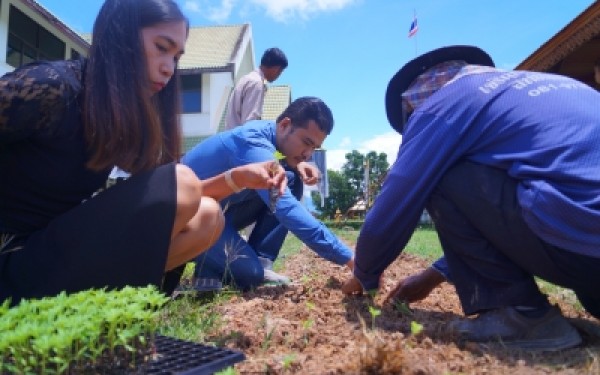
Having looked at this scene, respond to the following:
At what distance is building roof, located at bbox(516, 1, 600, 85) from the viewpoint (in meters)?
5.32

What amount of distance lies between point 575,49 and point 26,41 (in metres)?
11.5

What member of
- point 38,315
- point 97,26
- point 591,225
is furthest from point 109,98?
point 591,225

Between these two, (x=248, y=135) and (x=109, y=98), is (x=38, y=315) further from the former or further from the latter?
(x=248, y=135)

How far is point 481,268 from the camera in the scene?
73.9 inches

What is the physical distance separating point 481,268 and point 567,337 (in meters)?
0.36

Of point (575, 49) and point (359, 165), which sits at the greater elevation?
point (575, 49)

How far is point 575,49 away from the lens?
5.86m

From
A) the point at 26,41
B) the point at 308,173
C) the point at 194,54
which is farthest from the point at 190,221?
the point at 194,54

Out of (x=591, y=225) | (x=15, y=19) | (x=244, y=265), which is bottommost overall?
(x=244, y=265)

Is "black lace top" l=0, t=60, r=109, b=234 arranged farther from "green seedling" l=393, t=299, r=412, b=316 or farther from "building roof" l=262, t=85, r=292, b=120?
"building roof" l=262, t=85, r=292, b=120

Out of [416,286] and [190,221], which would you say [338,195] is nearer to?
[416,286]

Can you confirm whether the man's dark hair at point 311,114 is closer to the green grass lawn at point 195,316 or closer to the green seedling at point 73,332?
the green grass lawn at point 195,316

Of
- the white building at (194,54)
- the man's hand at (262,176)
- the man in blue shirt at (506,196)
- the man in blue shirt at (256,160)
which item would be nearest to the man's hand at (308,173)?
the man in blue shirt at (256,160)

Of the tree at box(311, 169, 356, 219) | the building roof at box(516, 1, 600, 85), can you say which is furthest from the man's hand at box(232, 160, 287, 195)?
the tree at box(311, 169, 356, 219)
